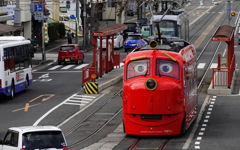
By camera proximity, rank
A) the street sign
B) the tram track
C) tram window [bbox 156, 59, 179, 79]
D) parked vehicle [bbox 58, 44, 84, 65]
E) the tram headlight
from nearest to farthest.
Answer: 1. the tram headlight
2. tram window [bbox 156, 59, 179, 79]
3. the tram track
4. parked vehicle [bbox 58, 44, 84, 65]
5. the street sign

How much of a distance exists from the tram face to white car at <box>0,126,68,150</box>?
24.0 feet

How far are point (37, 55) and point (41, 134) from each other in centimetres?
4987

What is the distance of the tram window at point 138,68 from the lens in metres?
30.0

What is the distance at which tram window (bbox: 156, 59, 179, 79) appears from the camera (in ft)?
98.1

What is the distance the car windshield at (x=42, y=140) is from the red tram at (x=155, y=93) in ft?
24.3

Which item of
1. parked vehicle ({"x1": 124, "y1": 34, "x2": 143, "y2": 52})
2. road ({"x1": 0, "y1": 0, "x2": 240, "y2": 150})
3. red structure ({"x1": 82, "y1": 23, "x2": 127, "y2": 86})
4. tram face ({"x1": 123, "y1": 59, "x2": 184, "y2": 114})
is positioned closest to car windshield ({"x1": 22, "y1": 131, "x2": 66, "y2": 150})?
road ({"x1": 0, "y1": 0, "x2": 240, "y2": 150})

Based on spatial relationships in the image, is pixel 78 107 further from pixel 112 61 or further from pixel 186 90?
pixel 112 61

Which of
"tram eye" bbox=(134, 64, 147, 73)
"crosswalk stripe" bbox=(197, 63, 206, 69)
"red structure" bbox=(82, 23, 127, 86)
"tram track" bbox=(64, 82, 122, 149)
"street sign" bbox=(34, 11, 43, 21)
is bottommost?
"crosswalk stripe" bbox=(197, 63, 206, 69)

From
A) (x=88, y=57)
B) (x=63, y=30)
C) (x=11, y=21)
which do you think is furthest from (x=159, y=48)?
(x=63, y=30)

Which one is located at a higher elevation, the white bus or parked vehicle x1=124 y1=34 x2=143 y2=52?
the white bus

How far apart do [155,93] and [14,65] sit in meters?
16.8

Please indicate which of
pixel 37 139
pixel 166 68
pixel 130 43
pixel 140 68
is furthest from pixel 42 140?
pixel 130 43

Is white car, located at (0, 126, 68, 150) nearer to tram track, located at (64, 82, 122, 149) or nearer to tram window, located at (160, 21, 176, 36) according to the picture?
tram track, located at (64, 82, 122, 149)

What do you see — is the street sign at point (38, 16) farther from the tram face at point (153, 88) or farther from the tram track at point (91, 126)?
the tram face at point (153, 88)
